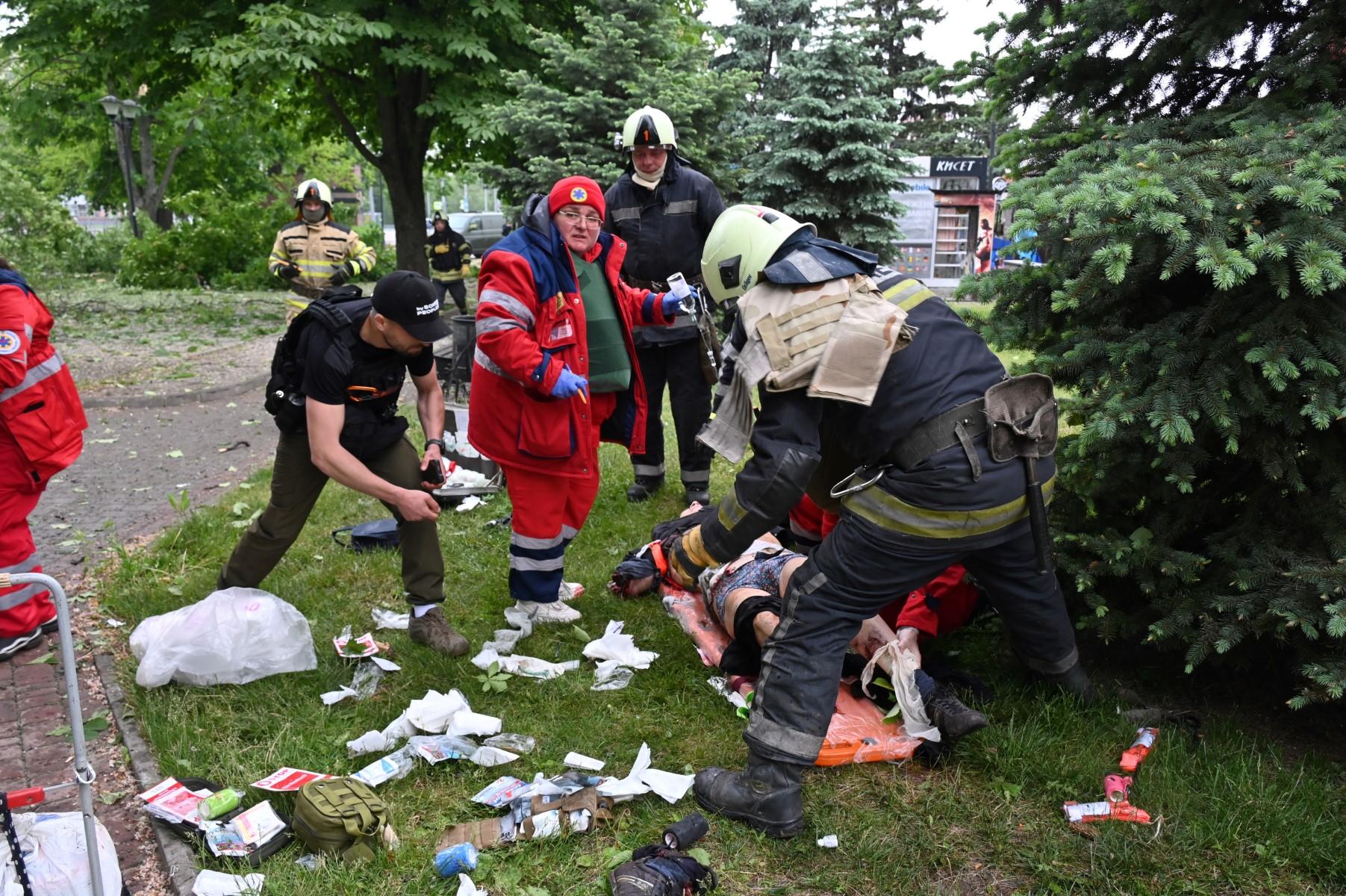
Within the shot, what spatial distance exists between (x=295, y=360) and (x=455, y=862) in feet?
7.01

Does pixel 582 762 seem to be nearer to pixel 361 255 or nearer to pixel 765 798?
pixel 765 798

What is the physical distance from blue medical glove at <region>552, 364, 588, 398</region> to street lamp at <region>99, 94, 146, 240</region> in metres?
16.8

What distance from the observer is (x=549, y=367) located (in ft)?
13.3

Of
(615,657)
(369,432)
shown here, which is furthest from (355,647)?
(615,657)

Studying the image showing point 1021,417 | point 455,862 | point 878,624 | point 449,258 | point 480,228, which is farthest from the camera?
point 480,228

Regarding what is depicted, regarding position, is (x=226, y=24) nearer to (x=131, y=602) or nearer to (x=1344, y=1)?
(x=131, y=602)

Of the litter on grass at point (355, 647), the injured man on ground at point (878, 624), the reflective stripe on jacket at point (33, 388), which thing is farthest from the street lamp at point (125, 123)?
the injured man on ground at point (878, 624)

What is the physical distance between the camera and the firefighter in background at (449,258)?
1616 centimetres

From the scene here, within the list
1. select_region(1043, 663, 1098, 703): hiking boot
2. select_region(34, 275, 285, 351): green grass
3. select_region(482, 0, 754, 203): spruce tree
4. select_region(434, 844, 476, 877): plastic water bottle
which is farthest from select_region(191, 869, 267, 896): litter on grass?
select_region(34, 275, 285, 351): green grass

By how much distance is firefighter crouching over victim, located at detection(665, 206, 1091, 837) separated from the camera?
→ 9.58ft

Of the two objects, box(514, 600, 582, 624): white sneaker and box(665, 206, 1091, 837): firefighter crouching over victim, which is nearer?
box(665, 206, 1091, 837): firefighter crouching over victim

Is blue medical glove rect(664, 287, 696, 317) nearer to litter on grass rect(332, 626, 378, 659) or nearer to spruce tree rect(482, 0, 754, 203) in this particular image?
litter on grass rect(332, 626, 378, 659)

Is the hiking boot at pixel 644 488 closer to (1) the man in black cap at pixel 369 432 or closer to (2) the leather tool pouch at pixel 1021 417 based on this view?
(1) the man in black cap at pixel 369 432

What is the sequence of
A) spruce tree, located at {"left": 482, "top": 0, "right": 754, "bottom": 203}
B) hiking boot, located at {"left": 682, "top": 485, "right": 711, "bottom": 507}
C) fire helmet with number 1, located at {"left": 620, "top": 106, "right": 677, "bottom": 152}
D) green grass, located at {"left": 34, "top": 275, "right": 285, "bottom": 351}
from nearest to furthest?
fire helmet with number 1, located at {"left": 620, "top": 106, "right": 677, "bottom": 152} < hiking boot, located at {"left": 682, "top": 485, "right": 711, "bottom": 507} < spruce tree, located at {"left": 482, "top": 0, "right": 754, "bottom": 203} < green grass, located at {"left": 34, "top": 275, "right": 285, "bottom": 351}
